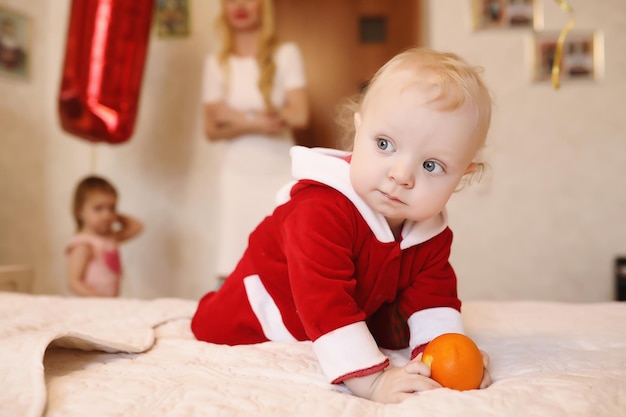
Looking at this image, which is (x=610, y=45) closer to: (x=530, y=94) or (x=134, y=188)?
(x=530, y=94)

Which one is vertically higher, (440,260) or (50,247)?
(440,260)

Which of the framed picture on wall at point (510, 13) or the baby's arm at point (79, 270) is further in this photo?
the framed picture on wall at point (510, 13)

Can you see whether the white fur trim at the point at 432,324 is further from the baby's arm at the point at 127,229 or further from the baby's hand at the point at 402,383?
the baby's arm at the point at 127,229

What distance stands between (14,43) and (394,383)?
8.60 feet

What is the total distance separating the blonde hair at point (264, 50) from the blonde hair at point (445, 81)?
152 cm

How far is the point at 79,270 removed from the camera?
7.54 feet

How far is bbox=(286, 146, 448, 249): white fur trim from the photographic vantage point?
0.83 m

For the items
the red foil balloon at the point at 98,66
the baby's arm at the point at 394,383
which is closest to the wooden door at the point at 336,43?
the red foil balloon at the point at 98,66

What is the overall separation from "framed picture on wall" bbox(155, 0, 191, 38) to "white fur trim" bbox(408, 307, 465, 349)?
92.7 inches

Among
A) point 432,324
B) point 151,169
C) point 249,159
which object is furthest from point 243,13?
point 432,324

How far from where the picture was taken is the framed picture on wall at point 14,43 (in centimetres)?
254

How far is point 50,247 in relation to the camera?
291 centimetres

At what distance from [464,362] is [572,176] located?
2193 mm

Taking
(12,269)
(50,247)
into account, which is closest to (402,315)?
(12,269)
